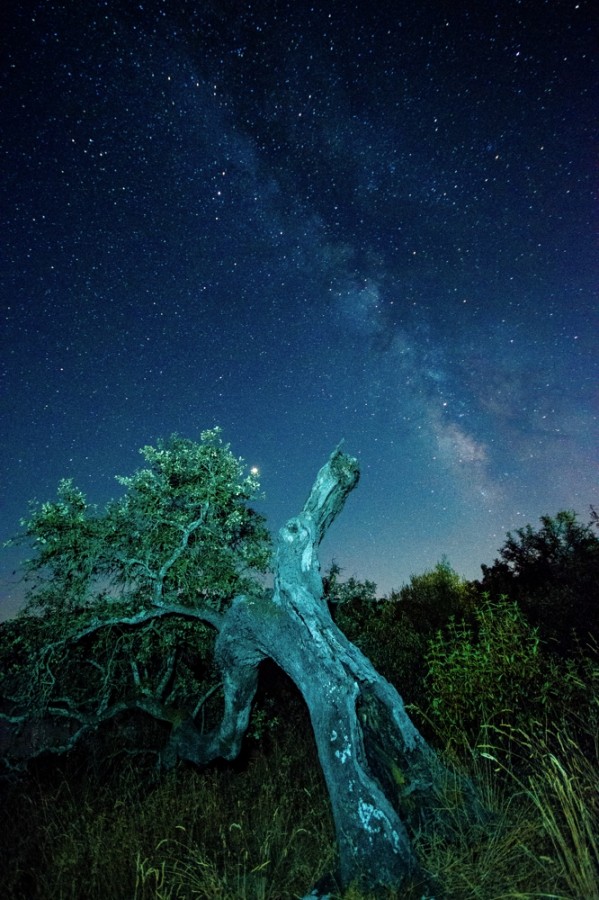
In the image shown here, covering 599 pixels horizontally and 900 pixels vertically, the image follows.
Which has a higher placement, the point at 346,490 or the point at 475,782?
the point at 346,490

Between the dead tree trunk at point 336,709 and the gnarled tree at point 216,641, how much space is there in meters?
0.02

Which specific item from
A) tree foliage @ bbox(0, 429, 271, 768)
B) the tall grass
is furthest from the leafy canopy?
the tall grass

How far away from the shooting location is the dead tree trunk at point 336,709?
4.82 metres

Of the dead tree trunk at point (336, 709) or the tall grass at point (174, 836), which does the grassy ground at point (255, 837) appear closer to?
the tall grass at point (174, 836)

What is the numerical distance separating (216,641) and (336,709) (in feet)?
8.08

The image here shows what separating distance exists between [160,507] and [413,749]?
661 centimetres

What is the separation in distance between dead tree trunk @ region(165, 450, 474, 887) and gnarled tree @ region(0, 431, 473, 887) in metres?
0.02

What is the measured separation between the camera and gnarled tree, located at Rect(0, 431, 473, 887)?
5500 mm

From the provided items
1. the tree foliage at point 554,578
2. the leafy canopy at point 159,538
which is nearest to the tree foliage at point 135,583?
the leafy canopy at point 159,538

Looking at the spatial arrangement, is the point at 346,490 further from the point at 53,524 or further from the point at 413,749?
the point at 53,524

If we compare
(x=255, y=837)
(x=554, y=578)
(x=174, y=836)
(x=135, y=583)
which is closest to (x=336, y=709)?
(x=255, y=837)

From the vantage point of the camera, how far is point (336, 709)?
5.77m

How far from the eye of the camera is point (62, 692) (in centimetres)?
931

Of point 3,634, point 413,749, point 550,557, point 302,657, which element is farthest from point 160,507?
point 550,557
